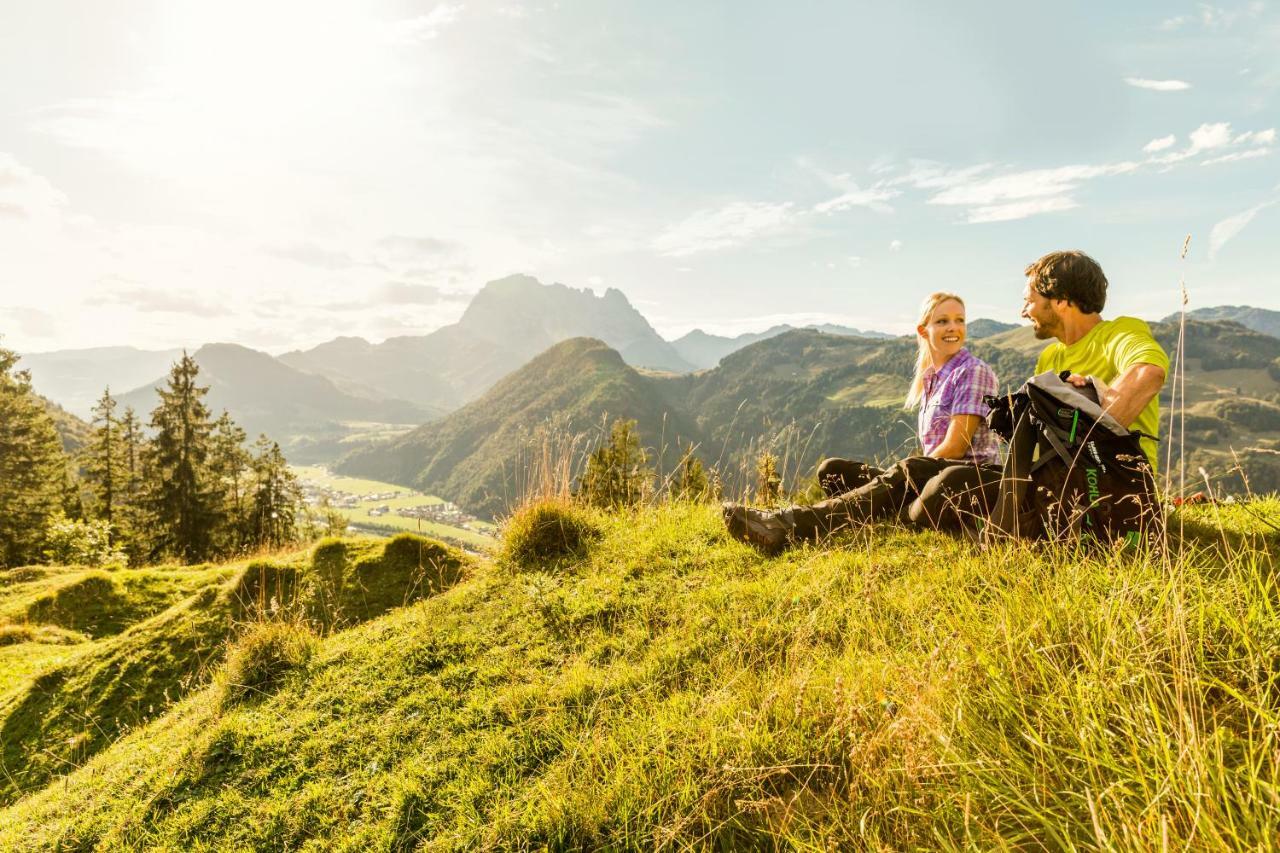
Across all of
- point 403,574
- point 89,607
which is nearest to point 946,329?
point 403,574

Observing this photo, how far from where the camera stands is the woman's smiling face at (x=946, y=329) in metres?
5.10

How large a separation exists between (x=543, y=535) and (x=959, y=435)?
401cm

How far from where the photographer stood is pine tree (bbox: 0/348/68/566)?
27.9 m

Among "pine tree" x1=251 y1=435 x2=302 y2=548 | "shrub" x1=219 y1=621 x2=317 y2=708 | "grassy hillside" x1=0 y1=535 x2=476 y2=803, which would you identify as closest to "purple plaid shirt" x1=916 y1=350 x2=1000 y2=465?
"grassy hillside" x1=0 y1=535 x2=476 y2=803

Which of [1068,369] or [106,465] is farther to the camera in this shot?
[106,465]

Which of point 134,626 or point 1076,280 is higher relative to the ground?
point 1076,280

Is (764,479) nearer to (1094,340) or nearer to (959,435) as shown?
(959,435)

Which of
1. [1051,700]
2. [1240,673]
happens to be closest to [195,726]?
[1051,700]

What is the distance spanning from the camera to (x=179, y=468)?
32625mm

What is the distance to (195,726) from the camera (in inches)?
159

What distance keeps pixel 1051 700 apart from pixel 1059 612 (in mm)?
585

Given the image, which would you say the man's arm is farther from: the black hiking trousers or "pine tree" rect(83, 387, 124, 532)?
"pine tree" rect(83, 387, 124, 532)

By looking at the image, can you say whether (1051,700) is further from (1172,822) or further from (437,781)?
(437,781)

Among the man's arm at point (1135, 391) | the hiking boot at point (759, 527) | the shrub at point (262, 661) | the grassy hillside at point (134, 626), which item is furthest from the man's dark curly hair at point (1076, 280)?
the shrub at point (262, 661)
